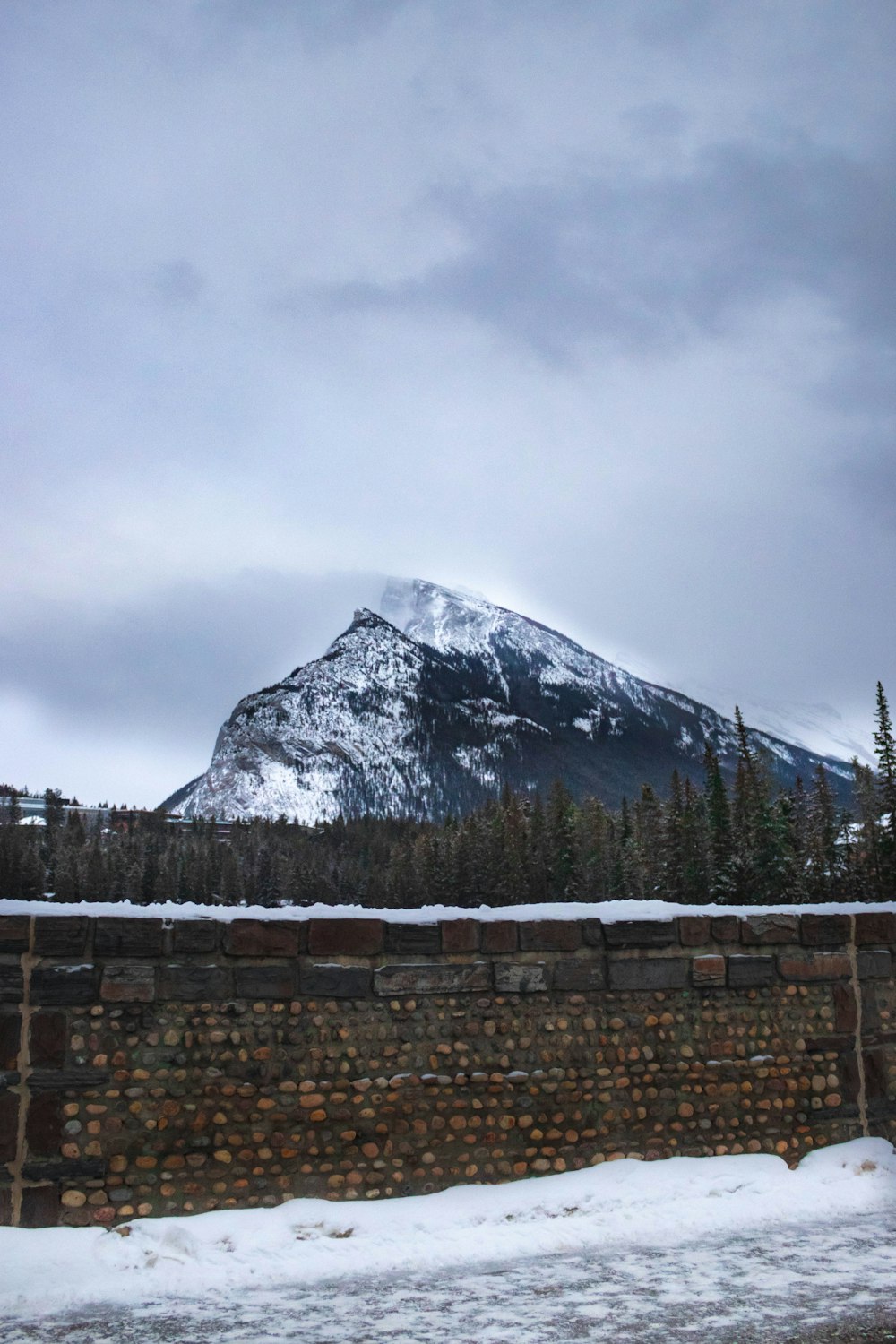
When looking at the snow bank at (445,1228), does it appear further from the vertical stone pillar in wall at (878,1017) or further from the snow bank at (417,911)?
the snow bank at (417,911)

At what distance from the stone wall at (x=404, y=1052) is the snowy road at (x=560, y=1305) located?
1357 mm

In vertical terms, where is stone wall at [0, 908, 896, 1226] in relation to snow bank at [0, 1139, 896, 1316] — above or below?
above

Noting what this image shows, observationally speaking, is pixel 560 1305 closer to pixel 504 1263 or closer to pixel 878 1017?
pixel 504 1263

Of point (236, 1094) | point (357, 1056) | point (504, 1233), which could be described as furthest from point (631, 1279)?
point (236, 1094)

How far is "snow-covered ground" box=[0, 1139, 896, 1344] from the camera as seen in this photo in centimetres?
614

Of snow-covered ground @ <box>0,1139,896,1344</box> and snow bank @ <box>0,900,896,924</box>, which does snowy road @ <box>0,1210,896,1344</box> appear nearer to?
snow-covered ground @ <box>0,1139,896,1344</box>

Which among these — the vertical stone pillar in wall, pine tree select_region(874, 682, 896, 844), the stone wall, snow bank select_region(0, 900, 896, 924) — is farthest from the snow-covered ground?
pine tree select_region(874, 682, 896, 844)

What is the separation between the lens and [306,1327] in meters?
6.10

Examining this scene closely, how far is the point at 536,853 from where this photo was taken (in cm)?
9950

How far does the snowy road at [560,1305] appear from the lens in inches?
232

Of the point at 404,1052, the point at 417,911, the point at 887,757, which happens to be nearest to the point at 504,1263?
the point at 404,1052

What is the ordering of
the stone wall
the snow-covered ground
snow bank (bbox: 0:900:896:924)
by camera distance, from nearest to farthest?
1. the snow-covered ground
2. the stone wall
3. snow bank (bbox: 0:900:896:924)

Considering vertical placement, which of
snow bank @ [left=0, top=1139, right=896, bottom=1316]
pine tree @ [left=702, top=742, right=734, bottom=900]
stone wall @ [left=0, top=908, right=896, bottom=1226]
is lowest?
snow bank @ [left=0, top=1139, right=896, bottom=1316]

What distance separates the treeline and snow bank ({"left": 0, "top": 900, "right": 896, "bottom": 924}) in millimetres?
31744
